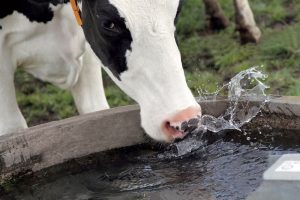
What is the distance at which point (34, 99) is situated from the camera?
3.54 metres

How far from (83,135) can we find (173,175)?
0.86 ft

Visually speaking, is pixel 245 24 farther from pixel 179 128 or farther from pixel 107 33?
pixel 179 128

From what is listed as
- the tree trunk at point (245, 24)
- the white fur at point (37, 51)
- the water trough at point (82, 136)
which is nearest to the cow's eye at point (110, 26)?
the water trough at point (82, 136)

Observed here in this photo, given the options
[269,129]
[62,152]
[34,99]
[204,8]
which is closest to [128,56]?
[62,152]

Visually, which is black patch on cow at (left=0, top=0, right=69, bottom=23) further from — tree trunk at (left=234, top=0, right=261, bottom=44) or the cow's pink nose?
tree trunk at (left=234, top=0, right=261, bottom=44)

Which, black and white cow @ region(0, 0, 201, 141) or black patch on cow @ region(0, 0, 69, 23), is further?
black patch on cow @ region(0, 0, 69, 23)

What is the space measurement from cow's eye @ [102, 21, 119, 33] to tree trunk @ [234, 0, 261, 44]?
6.86 feet

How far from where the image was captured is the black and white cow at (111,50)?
5.64ft

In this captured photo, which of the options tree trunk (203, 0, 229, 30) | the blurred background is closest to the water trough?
the blurred background

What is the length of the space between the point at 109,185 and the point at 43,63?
748 millimetres

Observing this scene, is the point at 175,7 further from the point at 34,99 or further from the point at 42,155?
the point at 34,99

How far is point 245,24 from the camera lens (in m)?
3.85

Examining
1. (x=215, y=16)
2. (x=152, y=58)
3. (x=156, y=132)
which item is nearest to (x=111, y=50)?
(x=152, y=58)

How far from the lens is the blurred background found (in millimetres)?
3387
